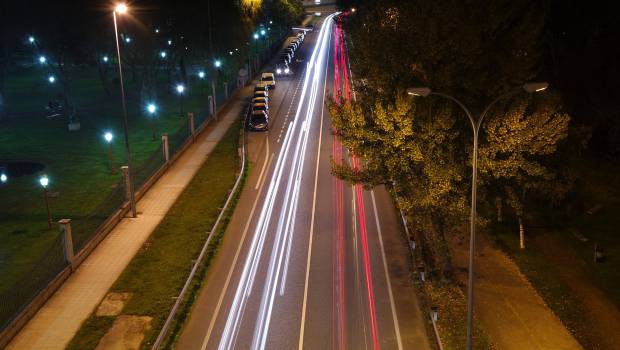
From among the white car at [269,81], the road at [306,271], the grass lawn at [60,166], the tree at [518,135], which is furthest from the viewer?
the white car at [269,81]

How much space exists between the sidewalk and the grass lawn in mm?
15443

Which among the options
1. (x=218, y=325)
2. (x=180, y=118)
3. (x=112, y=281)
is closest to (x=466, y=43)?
(x=218, y=325)

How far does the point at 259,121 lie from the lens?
44.7 meters

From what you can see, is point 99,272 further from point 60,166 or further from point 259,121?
point 259,121

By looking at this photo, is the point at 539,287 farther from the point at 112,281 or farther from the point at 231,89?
the point at 231,89

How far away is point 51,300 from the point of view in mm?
20703

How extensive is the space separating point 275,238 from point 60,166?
18355 mm

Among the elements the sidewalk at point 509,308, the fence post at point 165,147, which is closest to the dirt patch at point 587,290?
A: the sidewalk at point 509,308

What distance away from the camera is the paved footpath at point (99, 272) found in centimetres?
1852

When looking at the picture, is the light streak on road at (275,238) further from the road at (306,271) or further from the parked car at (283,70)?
the parked car at (283,70)

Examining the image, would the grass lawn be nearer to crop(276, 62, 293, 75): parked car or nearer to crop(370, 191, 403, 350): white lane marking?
crop(276, 62, 293, 75): parked car

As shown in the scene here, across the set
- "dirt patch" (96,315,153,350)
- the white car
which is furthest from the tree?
the white car

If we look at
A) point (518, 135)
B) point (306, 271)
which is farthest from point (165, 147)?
point (518, 135)

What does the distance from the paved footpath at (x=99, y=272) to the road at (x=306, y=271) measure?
12.0 feet
